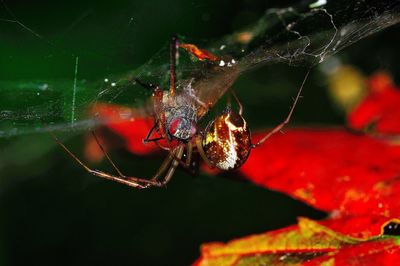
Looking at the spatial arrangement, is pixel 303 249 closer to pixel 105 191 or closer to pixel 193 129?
pixel 193 129

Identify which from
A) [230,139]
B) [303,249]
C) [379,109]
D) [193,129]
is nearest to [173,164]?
[193,129]

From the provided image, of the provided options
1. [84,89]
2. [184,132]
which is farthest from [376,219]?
[84,89]

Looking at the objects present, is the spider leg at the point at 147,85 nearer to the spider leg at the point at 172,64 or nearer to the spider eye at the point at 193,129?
the spider leg at the point at 172,64

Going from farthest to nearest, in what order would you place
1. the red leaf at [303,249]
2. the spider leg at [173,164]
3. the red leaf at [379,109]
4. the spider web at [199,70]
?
the red leaf at [379,109]
the spider leg at [173,164]
the spider web at [199,70]
the red leaf at [303,249]

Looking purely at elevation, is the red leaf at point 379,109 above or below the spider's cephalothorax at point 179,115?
below

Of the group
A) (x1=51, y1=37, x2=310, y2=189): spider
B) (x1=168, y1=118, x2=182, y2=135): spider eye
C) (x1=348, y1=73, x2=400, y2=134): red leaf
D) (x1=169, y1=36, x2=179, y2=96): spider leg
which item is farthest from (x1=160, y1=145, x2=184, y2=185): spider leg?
(x1=348, y1=73, x2=400, y2=134): red leaf

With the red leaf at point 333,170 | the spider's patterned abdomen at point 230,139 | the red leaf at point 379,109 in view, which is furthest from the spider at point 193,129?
the red leaf at point 379,109
